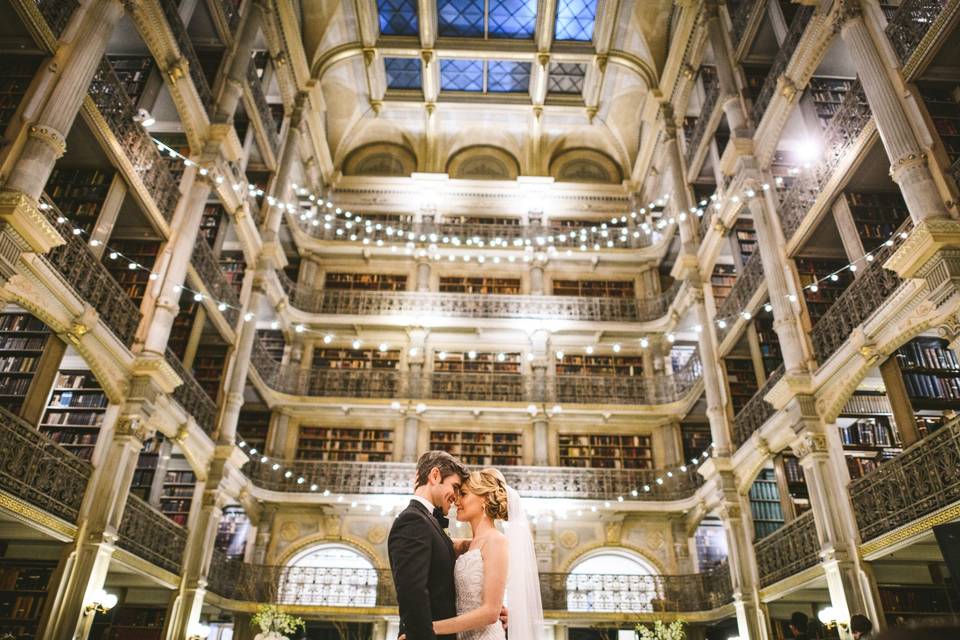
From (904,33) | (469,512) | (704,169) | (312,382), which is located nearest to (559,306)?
(704,169)

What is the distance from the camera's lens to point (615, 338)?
14.3 metres

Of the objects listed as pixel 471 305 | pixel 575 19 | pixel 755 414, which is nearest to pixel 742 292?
pixel 755 414

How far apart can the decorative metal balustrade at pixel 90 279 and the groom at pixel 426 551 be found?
524 cm

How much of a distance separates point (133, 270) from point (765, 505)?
396 inches

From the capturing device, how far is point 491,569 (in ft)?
6.83

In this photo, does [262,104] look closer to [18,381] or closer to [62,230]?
[62,230]

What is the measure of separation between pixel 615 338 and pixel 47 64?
37.4 feet

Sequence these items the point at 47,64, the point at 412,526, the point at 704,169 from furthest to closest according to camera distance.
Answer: the point at 704,169 → the point at 47,64 → the point at 412,526

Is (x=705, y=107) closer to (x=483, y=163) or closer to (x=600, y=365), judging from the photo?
(x=600, y=365)

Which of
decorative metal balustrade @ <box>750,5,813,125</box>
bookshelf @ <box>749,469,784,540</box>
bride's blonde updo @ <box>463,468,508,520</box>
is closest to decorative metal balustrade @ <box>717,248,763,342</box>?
decorative metal balustrade @ <box>750,5,813,125</box>

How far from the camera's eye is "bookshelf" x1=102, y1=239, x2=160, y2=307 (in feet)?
27.8

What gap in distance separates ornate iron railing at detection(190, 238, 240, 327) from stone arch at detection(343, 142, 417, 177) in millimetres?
6656

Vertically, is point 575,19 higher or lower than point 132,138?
higher

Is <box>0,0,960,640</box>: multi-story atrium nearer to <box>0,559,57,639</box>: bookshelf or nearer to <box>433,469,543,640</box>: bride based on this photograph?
<box>0,559,57,639</box>: bookshelf
